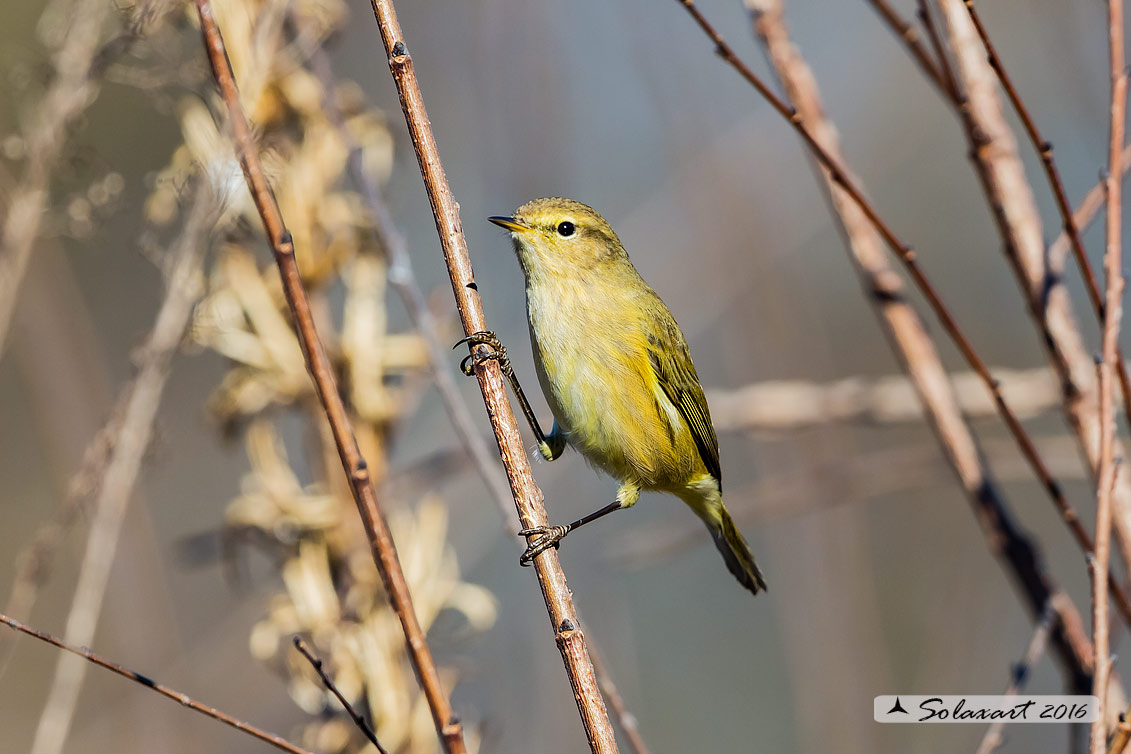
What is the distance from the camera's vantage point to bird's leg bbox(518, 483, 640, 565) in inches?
79.0

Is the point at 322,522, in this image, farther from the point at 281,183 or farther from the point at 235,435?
the point at 281,183

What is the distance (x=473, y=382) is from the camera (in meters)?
4.05

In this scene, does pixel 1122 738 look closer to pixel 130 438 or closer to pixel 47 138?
pixel 130 438

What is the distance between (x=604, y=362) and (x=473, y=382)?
88 centimetres

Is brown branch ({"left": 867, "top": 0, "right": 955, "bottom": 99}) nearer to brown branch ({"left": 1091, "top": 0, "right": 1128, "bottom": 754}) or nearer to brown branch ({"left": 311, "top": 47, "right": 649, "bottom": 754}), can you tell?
brown branch ({"left": 1091, "top": 0, "right": 1128, "bottom": 754})

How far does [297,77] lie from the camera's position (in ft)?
9.86

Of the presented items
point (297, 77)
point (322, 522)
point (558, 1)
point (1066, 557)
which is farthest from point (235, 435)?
point (1066, 557)

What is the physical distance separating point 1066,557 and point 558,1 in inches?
206

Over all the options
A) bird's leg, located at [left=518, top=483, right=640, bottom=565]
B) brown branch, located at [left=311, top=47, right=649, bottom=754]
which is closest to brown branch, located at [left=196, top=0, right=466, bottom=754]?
bird's leg, located at [left=518, top=483, right=640, bottom=565]

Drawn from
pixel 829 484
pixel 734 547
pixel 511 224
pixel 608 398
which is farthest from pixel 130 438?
pixel 734 547

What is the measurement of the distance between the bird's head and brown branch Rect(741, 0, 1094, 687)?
895 millimetres

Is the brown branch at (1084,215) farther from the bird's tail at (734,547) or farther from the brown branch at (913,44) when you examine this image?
the bird's tail at (734,547)

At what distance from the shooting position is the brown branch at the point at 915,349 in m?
2.86

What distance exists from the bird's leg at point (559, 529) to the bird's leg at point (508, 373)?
30 centimetres
